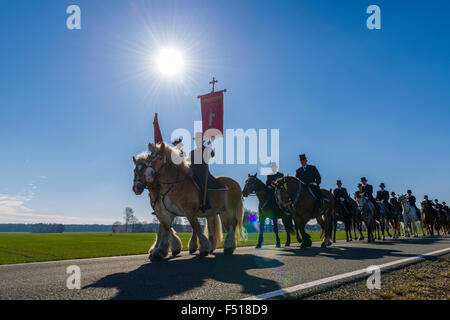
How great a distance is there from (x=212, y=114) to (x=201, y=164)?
2433 mm

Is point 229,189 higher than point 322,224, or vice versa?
point 229,189

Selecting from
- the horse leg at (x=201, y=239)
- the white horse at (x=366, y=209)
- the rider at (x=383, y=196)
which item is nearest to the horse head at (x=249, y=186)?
the horse leg at (x=201, y=239)

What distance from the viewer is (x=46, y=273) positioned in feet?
16.8

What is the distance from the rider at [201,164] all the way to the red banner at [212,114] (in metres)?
0.69

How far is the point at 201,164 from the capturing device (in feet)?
27.2

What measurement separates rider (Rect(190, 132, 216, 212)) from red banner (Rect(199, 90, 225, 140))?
2.27 feet

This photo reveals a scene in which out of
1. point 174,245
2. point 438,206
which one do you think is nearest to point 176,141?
point 174,245

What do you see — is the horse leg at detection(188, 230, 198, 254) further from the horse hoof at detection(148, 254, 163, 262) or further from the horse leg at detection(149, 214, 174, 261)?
the horse hoof at detection(148, 254, 163, 262)

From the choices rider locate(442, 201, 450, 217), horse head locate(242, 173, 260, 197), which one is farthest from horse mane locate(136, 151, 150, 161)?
rider locate(442, 201, 450, 217)

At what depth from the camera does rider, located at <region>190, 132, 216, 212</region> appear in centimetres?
782
